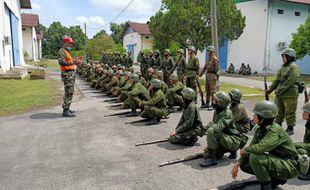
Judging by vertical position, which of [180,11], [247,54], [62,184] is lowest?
[62,184]

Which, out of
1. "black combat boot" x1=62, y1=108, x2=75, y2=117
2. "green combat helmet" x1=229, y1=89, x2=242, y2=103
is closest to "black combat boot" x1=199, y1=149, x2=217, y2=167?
"green combat helmet" x1=229, y1=89, x2=242, y2=103

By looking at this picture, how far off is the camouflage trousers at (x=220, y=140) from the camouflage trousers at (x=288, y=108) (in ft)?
6.86

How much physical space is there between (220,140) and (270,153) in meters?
1.15

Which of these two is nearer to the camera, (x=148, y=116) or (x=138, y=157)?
(x=138, y=157)

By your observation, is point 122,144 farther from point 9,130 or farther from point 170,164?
point 9,130

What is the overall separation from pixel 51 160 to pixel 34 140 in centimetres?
143

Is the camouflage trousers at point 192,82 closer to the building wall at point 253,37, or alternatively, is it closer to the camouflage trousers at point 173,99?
the camouflage trousers at point 173,99

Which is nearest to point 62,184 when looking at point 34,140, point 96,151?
point 96,151

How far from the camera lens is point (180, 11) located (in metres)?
16.6

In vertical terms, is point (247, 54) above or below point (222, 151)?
above

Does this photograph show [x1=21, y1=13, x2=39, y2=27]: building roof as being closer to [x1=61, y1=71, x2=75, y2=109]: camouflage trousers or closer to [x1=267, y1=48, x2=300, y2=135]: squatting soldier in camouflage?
[x1=61, y1=71, x2=75, y2=109]: camouflage trousers

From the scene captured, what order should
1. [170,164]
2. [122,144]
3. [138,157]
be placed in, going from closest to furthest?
[170,164]
[138,157]
[122,144]

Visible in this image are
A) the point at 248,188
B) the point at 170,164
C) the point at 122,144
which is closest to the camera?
the point at 248,188

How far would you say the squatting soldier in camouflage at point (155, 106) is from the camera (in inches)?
302
